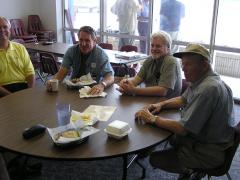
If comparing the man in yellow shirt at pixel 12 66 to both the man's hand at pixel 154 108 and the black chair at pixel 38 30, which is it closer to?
the man's hand at pixel 154 108

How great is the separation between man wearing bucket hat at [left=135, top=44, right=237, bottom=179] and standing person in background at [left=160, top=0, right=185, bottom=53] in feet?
11.7

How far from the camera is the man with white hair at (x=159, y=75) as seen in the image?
228 centimetres

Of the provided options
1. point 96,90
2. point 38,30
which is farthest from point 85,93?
point 38,30

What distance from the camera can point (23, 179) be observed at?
7.79 feet

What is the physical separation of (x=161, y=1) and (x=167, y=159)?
13.7 feet

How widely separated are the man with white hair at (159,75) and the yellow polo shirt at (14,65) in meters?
1.22

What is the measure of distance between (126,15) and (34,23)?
2.58m

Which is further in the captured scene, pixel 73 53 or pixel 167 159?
pixel 73 53

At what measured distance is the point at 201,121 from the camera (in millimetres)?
1589

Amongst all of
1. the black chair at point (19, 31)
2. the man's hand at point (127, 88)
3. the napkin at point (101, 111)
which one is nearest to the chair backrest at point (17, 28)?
the black chair at point (19, 31)

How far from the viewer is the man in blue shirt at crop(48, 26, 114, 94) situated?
2.71 metres

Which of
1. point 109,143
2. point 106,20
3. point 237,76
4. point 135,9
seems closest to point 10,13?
point 106,20

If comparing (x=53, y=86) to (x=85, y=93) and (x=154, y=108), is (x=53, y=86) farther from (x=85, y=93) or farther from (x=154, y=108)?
(x=154, y=108)

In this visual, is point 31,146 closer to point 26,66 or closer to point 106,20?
point 26,66
